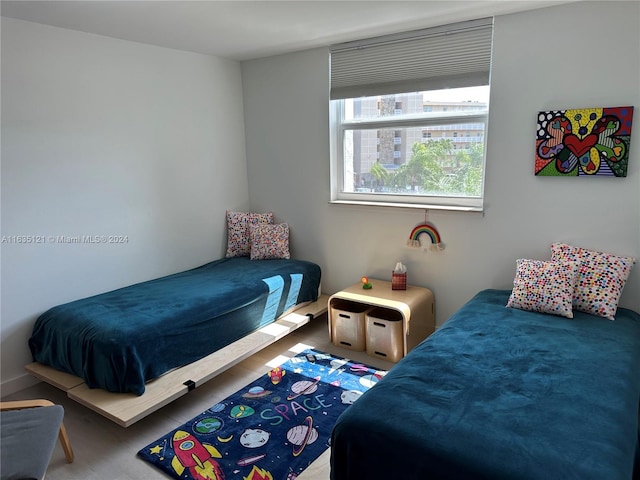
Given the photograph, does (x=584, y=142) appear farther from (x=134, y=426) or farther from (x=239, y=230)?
(x=134, y=426)

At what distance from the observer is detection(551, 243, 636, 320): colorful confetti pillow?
251 centimetres

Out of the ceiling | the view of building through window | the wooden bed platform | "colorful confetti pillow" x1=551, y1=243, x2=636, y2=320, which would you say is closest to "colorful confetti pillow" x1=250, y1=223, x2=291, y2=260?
the view of building through window

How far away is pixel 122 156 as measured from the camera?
3225 mm

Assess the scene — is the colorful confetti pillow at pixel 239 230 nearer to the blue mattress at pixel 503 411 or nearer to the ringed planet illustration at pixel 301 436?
the ringed planet illustration at pixel 301 436

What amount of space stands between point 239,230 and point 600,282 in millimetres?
2865

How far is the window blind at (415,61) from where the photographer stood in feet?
9.57

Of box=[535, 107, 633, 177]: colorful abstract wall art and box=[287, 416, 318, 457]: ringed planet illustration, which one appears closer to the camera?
box=[287, 416, 318, 457]: ringed planet illustration

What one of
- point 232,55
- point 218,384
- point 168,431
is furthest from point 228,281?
point 232,55

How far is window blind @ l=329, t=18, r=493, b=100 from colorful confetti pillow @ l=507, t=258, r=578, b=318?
4.23 ft

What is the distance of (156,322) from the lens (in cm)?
259

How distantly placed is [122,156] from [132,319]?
1.31 meters

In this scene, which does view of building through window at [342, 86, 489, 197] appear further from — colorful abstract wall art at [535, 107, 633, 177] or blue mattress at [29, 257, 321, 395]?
blue mattress at [29, 257, 321, 395]

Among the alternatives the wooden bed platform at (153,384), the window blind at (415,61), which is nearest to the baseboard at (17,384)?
the wooden bed platform at (153,384)

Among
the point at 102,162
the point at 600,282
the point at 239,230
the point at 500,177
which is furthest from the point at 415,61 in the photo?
the point at 102,162
